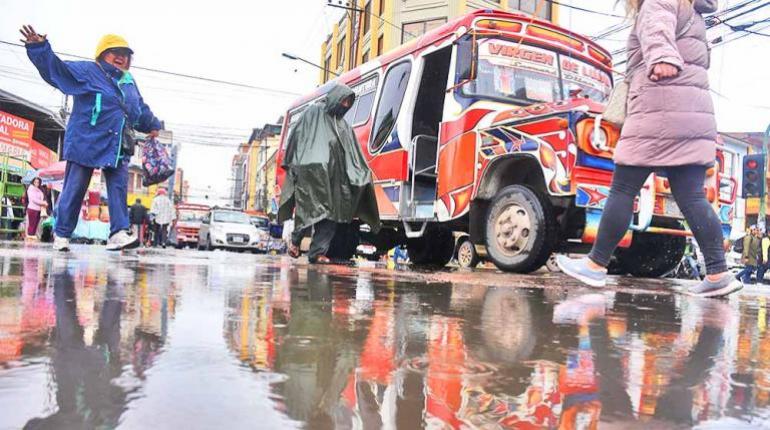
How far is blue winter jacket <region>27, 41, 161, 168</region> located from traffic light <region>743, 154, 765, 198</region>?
477 inches

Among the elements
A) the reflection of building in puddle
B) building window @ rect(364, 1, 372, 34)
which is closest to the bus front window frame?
the reflection of building in puddle

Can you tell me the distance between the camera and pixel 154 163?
6.46 metres

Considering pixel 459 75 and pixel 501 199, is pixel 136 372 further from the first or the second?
pixel 459 75

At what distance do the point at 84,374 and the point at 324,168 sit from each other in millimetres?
4739

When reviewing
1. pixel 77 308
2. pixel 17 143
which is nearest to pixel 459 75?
pixel 77 308

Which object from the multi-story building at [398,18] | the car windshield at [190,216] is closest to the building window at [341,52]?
the multi-story building at [398,18]

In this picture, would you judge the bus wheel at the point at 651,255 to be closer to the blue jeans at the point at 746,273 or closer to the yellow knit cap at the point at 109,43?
the yellow knit cap at the point at 109,43

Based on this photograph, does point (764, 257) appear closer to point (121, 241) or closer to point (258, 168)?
point (121, 241)

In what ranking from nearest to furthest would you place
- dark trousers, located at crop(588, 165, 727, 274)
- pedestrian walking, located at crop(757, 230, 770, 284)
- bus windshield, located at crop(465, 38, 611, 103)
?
dark trousers, located at crop(588, 165, 727, 274) → bus windshield, located at crop(465, 38, 611, 103) → pedestrian walking, located at crop(757, 230, 770, 284)

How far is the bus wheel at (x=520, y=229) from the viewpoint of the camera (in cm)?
534

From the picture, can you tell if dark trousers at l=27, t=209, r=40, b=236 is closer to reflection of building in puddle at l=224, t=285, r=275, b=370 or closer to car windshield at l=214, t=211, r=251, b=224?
car windshield at l=214, t=211, r=251, b=224

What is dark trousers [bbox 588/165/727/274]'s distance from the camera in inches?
143

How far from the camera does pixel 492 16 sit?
6555 millimetres

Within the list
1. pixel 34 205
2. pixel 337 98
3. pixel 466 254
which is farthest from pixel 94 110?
pixel 34 205
